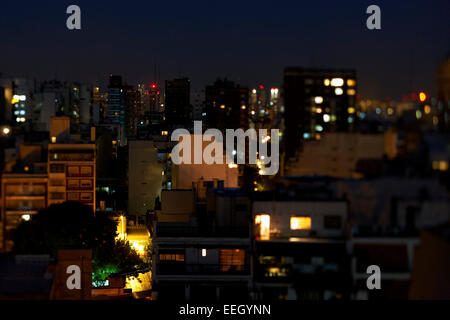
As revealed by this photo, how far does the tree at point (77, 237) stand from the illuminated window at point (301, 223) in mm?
3168

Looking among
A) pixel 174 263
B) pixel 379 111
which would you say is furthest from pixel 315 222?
pixel 174 263

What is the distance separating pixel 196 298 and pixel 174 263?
0.56 m

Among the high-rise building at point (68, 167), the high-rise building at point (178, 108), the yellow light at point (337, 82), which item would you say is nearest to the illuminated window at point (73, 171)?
the high-rise building at point (68, 167)

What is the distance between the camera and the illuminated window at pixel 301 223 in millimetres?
4109

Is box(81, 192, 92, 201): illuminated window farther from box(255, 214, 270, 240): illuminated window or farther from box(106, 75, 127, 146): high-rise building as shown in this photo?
box(106, 75, 127, 146): high-rise building

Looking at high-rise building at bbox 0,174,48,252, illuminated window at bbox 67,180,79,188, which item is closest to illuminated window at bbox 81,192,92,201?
illuminated window at bbox 67,180,79,188

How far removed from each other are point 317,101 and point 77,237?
4.84 metres

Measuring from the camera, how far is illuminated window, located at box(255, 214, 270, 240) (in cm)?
421

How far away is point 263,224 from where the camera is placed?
423cm

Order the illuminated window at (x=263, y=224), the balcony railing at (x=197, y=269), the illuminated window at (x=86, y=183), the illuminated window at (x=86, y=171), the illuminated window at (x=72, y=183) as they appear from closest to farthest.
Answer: the illuminated window at (x=263, y=224)
the balcony railing at (x=197, y=269)
the illuminated window at (x=72, y=183)
the illuminated window at (x=86, y=171)
the illuminated window at (x=86, y=183)

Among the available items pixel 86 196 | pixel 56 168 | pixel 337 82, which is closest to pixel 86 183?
pixel 86 196

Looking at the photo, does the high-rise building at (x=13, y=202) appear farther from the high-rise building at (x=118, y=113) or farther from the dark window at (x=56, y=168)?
the high-rise building at (x=118, y=113)

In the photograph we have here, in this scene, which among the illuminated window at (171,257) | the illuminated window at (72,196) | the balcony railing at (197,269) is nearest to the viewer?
the balcony railing at (197,269)

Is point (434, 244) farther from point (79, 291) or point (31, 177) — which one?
point (31, 177)
